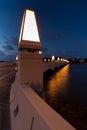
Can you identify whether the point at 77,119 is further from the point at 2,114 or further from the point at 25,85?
the point at 25,85

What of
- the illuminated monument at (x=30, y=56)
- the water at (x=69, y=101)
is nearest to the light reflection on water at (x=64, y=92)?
the water at (x=69, y=101)

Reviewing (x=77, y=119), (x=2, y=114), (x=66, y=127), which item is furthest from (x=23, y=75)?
(x=77, y=119)

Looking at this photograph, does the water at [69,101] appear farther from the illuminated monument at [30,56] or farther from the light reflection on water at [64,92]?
the illuminated monument at [30,56]

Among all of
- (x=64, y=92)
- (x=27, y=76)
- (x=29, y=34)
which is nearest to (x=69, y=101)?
(x=64, y=92)

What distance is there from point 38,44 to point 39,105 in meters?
3.25

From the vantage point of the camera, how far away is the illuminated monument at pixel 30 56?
6.04 m

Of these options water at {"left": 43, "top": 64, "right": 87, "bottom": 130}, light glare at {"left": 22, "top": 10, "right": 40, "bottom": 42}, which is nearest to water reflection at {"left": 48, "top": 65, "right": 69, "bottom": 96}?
water at {"left": 43, "top": 64, "right": 87, "bottom": 130}

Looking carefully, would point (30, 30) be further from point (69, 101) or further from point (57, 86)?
point (57, 86)

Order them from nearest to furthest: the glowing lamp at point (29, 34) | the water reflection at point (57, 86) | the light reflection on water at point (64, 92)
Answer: the glowing lamp at point (29, 34) < the light reflection on water at point (64, 92) < the water reflection at point (57, 86)

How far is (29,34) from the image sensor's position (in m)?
6.74

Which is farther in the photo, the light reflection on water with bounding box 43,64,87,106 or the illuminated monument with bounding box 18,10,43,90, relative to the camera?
the light reflection on water with bounding box 43,64,87,106

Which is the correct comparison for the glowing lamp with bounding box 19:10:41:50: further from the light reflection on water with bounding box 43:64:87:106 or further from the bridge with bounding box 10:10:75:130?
the light reflection on water with bounding box 43:64:87:106

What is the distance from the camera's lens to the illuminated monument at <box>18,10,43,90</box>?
19.8ft

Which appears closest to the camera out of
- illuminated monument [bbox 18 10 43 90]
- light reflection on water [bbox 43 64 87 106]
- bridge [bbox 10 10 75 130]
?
bridge [bbox 10 10 75 130]
